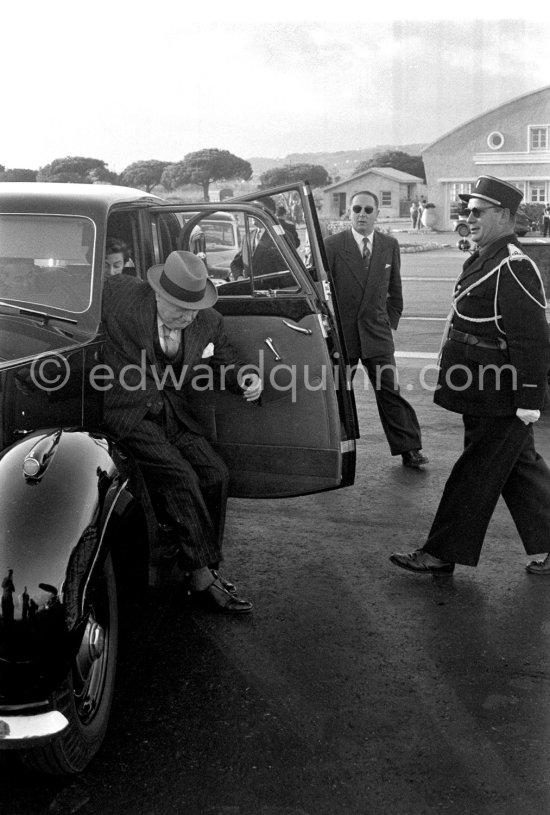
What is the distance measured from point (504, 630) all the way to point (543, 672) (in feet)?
1.30

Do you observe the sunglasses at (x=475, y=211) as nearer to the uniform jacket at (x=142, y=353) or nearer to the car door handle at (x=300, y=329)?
the car door handle at (x=300, y=329)

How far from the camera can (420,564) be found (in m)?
4.63

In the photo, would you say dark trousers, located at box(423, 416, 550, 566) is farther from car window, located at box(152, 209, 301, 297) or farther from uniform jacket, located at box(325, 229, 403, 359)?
uniform jacket, located at box(325, 229, 403, 359)

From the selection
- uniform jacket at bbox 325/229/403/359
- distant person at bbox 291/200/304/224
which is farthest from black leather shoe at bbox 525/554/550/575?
uniform jacket at bbox 325/229/403/359

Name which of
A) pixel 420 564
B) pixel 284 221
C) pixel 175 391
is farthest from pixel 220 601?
pixel 284 221

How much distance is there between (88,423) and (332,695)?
5.12ft

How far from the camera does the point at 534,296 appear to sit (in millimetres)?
4184

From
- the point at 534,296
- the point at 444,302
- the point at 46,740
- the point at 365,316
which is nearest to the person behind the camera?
the point at 46,740

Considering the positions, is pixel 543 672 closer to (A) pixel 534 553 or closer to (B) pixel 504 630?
(B) pixel 504 630

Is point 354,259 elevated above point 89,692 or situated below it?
above

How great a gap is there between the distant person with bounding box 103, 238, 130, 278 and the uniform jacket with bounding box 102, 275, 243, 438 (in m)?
0.45

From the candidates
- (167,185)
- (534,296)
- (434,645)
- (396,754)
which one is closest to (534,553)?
(434,645)

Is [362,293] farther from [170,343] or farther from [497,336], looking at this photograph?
[170,343]

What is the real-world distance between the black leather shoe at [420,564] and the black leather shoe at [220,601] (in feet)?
3.08
